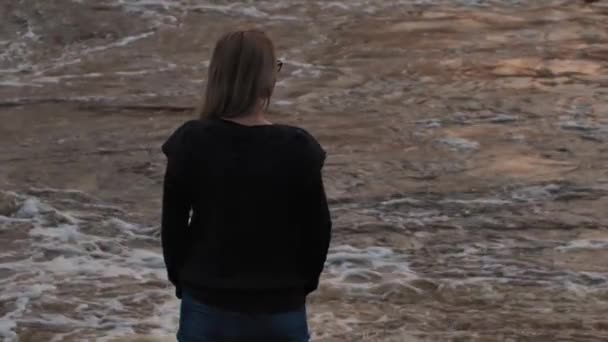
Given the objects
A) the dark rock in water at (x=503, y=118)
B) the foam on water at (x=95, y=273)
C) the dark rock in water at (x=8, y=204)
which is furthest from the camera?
the dark rock in water at (x=503, y=118)

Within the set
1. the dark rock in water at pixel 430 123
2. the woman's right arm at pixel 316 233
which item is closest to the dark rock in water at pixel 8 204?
the dark rock in water at pixel 430 123

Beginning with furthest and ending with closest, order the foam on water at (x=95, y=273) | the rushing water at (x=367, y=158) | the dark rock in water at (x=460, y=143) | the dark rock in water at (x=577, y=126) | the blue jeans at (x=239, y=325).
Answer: the dark rock in water at (x=577, y=126) < the dark rock in water at (x=460, y=143) < the rushing water at (x=367, y=158) < the foam on water at (x=95, y=273) < the blue jeans at (x=239, y=325)

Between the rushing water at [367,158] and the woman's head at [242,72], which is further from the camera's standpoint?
the rushing water at [367,158]

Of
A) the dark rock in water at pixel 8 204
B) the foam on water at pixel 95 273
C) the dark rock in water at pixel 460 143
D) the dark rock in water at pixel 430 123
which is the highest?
the dark rock in water at pixel 460 143

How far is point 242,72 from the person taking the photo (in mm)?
3047

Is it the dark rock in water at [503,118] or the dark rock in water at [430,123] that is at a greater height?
the dark rock in water at [503,118]

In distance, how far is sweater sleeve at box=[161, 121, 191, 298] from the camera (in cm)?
310

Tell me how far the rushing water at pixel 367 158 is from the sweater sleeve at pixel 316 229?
2597 mm

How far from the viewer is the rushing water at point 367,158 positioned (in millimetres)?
6223

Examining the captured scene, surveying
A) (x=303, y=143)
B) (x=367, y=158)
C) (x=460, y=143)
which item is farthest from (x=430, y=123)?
(x=303, y=143)

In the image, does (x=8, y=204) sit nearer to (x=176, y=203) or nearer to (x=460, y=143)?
(x=460, y=143)

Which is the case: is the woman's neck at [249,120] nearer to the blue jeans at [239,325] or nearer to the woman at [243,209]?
the woman at [243,209]

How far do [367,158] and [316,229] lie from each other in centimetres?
587

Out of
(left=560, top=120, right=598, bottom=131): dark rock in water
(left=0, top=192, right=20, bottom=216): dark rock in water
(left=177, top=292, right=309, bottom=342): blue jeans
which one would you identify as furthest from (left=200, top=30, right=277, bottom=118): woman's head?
(left=560, top=120, right=598, bottom=131): dark rock in water
